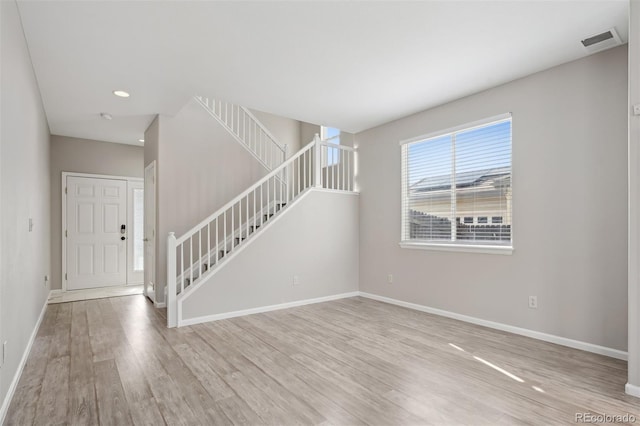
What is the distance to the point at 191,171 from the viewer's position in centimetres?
509

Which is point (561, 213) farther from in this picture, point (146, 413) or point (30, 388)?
point (30, 388)

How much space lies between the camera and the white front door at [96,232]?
596 centimetres

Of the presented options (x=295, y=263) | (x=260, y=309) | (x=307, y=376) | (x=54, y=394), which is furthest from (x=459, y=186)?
(x=54, y=394)

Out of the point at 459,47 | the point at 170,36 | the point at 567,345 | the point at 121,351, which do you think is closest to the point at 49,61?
the point at 170,36

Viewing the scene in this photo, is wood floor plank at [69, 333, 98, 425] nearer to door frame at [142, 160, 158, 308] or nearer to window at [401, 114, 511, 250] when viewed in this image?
door frame at [142, 160, 158, 308]

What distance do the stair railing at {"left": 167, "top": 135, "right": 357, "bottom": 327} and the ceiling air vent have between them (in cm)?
325

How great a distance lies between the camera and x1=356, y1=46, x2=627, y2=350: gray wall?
2922 millimetres

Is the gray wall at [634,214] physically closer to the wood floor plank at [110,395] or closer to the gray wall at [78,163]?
the wood floor plank at [110,395]

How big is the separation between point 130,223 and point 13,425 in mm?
4921

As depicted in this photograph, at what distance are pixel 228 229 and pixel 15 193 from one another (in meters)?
3.12

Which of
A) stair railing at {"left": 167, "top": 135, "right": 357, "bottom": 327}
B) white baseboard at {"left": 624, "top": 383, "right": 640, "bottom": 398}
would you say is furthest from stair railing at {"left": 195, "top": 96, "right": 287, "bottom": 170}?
white baseboard at {"left": 624, "top": 383, "right": 640, "bottom": 398}

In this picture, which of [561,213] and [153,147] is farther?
[153,147]

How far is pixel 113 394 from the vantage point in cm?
231

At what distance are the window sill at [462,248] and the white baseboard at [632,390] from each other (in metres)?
1.51
